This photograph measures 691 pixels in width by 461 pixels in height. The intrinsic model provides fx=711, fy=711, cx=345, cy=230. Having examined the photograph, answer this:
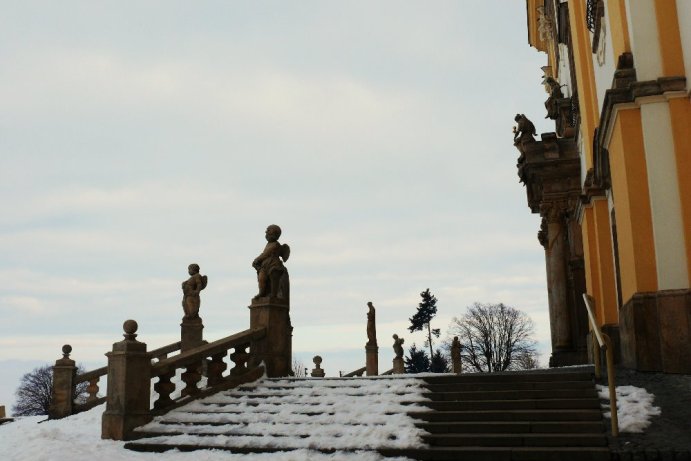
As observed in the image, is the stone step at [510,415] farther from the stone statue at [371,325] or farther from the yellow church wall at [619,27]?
the stone statue at [371,325]

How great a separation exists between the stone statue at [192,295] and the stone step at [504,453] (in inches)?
591

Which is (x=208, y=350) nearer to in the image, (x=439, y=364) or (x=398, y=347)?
(x=398, y=347)

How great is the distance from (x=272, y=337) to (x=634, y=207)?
7.39m

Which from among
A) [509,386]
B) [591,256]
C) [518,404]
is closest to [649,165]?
[509,386]

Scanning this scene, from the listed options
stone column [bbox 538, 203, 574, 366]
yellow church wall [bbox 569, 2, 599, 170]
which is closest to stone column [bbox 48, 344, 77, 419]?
stone column [bbox 538, 203, 574, 366]

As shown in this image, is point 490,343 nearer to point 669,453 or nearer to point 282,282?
point 282,282

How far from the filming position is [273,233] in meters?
15.2

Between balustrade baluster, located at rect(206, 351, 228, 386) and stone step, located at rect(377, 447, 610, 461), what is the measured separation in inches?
212

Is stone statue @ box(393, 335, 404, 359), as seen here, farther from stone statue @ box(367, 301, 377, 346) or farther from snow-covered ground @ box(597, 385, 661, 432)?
snow-covered ground @ box(597, 385, 661, 432)

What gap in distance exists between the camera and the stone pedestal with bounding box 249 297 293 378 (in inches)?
564

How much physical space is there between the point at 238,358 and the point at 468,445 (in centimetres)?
639

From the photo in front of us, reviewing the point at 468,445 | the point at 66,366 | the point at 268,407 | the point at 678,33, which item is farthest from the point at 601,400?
the point at 66,366

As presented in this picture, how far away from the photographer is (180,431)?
35.2 ft

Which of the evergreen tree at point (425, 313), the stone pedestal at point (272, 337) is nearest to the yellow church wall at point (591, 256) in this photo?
the stone pedestal at point (272, 337)
